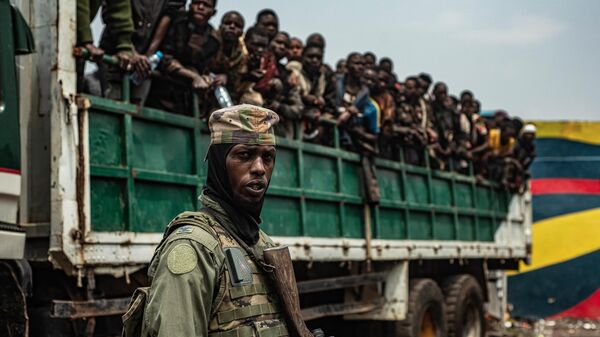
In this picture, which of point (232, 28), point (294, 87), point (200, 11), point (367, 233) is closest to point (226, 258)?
point (200, 11)

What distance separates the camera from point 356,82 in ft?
26.6

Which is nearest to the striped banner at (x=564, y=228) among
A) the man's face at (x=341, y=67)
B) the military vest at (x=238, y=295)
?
the man's face at (x=341, y=67)

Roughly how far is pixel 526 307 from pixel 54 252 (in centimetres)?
1296

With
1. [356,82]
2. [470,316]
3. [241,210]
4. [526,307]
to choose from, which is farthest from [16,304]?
[526,307]

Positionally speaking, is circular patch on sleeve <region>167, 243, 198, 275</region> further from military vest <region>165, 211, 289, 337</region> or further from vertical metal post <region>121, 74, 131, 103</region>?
vertical metal post <region>121, 74, 131, 103</region>

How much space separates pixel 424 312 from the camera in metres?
8.35

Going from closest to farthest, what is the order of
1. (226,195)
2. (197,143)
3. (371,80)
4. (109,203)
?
(226,195)
(109,203)
(197,143)
(371,80)

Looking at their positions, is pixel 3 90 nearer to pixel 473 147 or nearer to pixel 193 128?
pixel 193 128

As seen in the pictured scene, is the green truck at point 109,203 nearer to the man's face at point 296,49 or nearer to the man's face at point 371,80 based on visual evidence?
the man's face at point 371,80

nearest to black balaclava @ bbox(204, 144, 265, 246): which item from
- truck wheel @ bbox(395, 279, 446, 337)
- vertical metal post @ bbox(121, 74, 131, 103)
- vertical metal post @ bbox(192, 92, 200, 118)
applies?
vertical metal post @ bbox(121, 74, 131, 103)

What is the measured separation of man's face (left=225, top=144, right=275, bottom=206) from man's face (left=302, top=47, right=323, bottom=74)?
5.36 metres

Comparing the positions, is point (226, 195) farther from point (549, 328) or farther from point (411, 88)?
point (549, 328)

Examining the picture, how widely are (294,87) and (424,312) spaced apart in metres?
2.90

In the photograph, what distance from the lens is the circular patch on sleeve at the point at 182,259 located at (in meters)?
2.11
